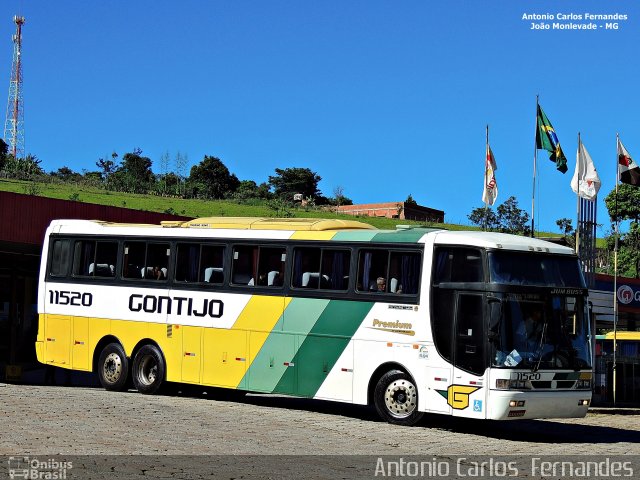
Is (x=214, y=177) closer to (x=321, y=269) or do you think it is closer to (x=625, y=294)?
(x=625, y=294)

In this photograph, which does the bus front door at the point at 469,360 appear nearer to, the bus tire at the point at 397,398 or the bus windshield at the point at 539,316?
the bus windshield at the point at 539,316

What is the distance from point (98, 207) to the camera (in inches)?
1160

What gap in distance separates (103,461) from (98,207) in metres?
18.6

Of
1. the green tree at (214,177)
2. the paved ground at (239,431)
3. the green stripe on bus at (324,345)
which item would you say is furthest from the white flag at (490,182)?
the green tree at (214,177)

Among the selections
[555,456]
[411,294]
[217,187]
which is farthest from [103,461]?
[217,187]

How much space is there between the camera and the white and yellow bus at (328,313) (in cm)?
1716

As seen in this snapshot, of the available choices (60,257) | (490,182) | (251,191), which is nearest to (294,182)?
(251,191)

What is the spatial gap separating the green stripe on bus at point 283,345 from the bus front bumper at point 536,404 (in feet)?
13.3

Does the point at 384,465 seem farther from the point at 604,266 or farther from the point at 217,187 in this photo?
the point at 217,187

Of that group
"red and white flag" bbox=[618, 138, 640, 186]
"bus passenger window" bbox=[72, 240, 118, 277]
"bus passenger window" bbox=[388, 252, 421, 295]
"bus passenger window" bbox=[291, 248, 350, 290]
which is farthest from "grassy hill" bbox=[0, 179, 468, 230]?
"bus passenger window" bbox=[388, 252, 421, 295]

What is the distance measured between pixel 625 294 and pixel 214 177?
101 metres

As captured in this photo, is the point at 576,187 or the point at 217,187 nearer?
the point at 576,187

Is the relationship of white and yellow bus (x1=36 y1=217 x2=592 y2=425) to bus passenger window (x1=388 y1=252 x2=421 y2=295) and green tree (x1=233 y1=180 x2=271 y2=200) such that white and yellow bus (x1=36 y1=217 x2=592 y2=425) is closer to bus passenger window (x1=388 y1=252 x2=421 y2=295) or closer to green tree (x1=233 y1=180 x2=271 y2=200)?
bus passenger window (x1=388 y1=252 x2=421 y2=295)

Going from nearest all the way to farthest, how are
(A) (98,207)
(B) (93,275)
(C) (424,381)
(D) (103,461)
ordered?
(D) (103,461)
(C) (424,381)
(B) (93,275)
(A) (98,207)
